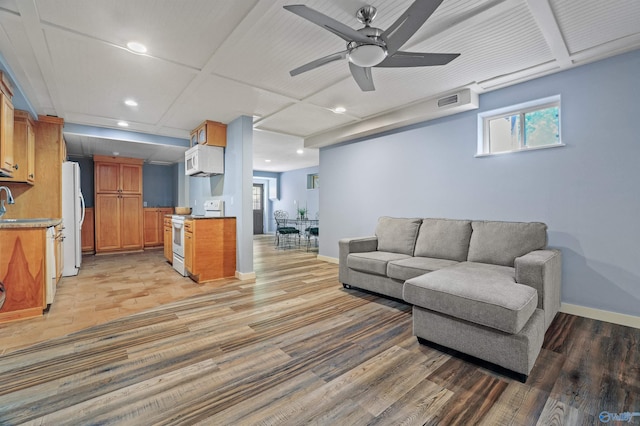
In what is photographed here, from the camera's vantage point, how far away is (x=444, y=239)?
11.4ft

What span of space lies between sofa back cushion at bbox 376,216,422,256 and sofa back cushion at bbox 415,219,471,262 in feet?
0.35

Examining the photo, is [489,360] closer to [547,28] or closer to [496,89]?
[547,28]

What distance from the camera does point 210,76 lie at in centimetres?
306

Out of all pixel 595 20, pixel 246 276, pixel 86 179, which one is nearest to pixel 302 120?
pixel 246 276

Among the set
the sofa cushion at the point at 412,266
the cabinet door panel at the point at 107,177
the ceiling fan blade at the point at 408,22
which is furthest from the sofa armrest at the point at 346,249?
the cabinet door panel at the point at 107,177

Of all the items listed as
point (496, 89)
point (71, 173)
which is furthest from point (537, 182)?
point (71, 173)

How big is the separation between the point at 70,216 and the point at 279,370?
456 cm

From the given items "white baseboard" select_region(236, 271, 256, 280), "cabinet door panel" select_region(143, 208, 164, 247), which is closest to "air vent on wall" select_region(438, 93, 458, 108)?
"white baseboard" select_region(236, 271, 256, 280)

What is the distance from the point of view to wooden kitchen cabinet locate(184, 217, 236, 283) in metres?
4.20

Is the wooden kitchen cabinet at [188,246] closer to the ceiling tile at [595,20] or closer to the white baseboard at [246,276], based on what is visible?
the white baseboard at [246,276]

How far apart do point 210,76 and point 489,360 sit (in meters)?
3.59

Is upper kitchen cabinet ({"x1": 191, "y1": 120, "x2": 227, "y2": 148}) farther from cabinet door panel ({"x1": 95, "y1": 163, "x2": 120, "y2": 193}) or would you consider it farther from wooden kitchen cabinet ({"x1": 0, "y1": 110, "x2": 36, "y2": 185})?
cabinet door panel ({"x1": 95, "y1": 163, "x2": 120, "y2": 193})

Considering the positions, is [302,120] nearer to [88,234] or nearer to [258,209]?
[88,234]

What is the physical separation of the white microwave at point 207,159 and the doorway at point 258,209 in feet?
21.7
